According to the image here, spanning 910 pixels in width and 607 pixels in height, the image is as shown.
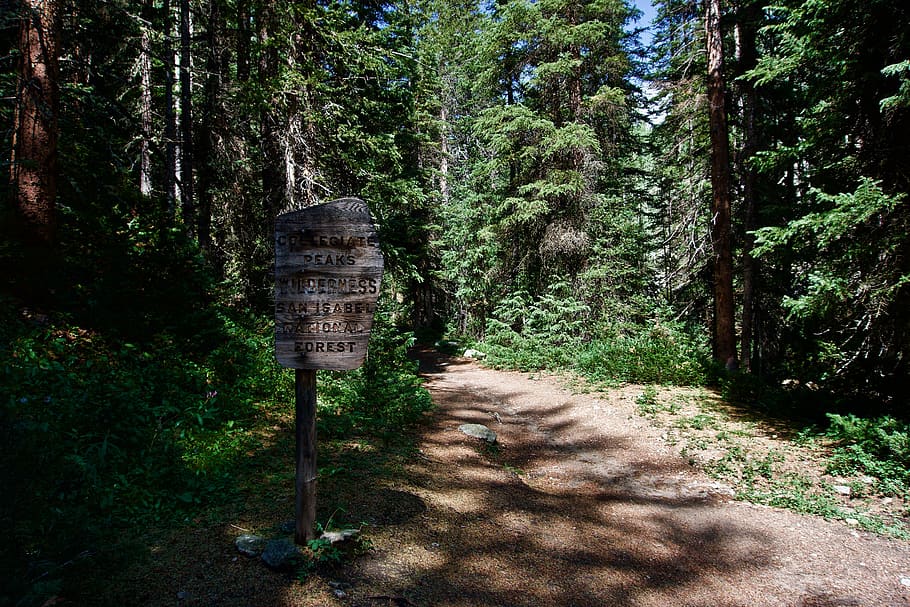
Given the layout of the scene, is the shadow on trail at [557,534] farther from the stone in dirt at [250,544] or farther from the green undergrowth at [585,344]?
the green undergrowth at [585,344]

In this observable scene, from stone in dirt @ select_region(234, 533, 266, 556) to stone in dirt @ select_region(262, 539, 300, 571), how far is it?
0.38 ft

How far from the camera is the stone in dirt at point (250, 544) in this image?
3.68m

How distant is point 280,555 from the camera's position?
11.6 ft

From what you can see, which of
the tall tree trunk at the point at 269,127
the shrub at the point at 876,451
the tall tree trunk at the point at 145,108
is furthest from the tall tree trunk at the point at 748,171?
the tall tree trunk at the point at 145,108

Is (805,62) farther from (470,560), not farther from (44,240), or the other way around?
(44,240)

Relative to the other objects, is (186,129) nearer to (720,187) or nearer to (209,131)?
(209,131)

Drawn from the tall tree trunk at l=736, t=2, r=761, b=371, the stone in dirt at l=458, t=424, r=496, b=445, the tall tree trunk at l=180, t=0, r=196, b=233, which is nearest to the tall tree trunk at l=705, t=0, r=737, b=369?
the tall tree trunk at l=736, t=2, r=761, b=371

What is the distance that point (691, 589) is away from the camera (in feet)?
13.9

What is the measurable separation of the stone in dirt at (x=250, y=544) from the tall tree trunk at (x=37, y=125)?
5748 millimetres

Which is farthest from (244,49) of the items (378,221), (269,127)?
(378,221)

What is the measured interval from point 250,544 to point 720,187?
11.9 meters

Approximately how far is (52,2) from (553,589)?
362 inches

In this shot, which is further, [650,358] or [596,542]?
[650,358]

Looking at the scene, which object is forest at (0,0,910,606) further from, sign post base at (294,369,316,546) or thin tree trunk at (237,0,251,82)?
sign post base at (294,369,316,546)
